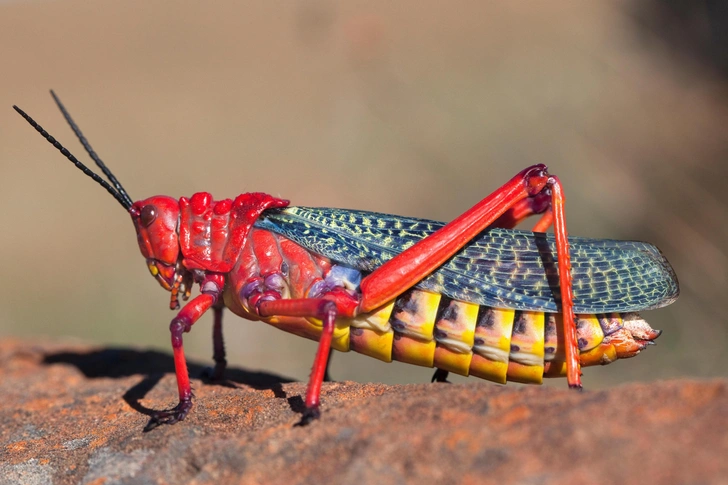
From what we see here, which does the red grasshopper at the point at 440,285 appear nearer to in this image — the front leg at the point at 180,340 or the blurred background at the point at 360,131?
the front leg at the point at 180,340

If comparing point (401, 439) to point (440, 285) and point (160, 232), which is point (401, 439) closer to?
point (440, 285)

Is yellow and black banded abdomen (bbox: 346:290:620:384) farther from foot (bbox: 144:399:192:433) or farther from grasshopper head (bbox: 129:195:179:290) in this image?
grasshopper head (bbox: 129:195:179:290)

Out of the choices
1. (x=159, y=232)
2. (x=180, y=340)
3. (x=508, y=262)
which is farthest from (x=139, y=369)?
(x=508, y=262)

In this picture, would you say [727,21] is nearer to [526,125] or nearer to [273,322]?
[526,125]

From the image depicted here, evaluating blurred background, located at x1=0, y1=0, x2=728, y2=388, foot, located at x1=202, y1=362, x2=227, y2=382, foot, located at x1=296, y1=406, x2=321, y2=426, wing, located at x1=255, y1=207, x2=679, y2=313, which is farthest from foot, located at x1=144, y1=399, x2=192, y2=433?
blurred background, located at x1=0, y1=0, x2=728, y2=388

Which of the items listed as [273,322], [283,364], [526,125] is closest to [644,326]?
[273,322]

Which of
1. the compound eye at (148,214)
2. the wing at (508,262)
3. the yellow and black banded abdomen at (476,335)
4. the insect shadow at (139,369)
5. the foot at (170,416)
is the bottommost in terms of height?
the insect shadow at (139,369)

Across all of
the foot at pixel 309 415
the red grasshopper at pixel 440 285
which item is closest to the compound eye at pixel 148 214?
the red grasshopper at pixel 440 285
